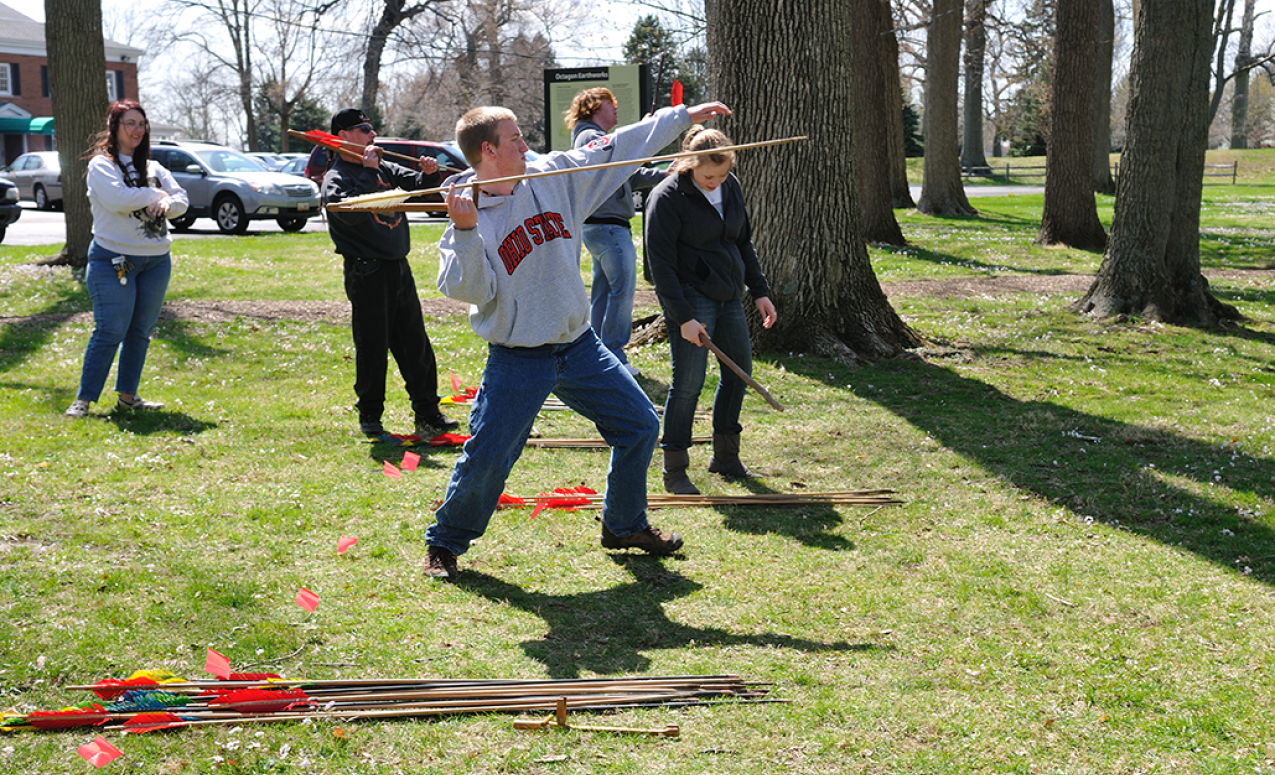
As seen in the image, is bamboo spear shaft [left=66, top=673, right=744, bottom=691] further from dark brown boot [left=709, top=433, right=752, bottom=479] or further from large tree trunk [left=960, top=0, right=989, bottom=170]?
large tree trunk [left=960, top=0, right=989, bottom=170]

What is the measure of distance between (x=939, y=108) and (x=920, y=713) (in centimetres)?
2025

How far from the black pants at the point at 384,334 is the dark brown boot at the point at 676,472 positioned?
1.94 m

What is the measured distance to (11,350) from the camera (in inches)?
375

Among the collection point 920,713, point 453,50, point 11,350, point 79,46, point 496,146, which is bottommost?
point 920,713

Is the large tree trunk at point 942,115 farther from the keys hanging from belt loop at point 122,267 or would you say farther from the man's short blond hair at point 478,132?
the man's short blond hair at point 478,132

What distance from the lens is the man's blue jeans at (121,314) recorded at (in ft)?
23.5

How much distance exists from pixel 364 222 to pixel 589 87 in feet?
A: 20.3

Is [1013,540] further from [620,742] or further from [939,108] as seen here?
[939,108]

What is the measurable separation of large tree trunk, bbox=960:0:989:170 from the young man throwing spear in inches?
866

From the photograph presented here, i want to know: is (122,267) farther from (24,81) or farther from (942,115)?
(24,81)

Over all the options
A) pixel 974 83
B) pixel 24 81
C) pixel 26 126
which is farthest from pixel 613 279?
pixel 24 81

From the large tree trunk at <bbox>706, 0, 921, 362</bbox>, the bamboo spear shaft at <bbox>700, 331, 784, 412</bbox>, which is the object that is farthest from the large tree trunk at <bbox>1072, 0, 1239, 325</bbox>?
the bamboo spear shaft at <bbox>700, 331, 784, 412</bbox>

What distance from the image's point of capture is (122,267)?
7.13 m

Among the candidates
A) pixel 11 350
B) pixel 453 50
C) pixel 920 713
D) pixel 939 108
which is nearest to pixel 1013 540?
pixel 920 713
